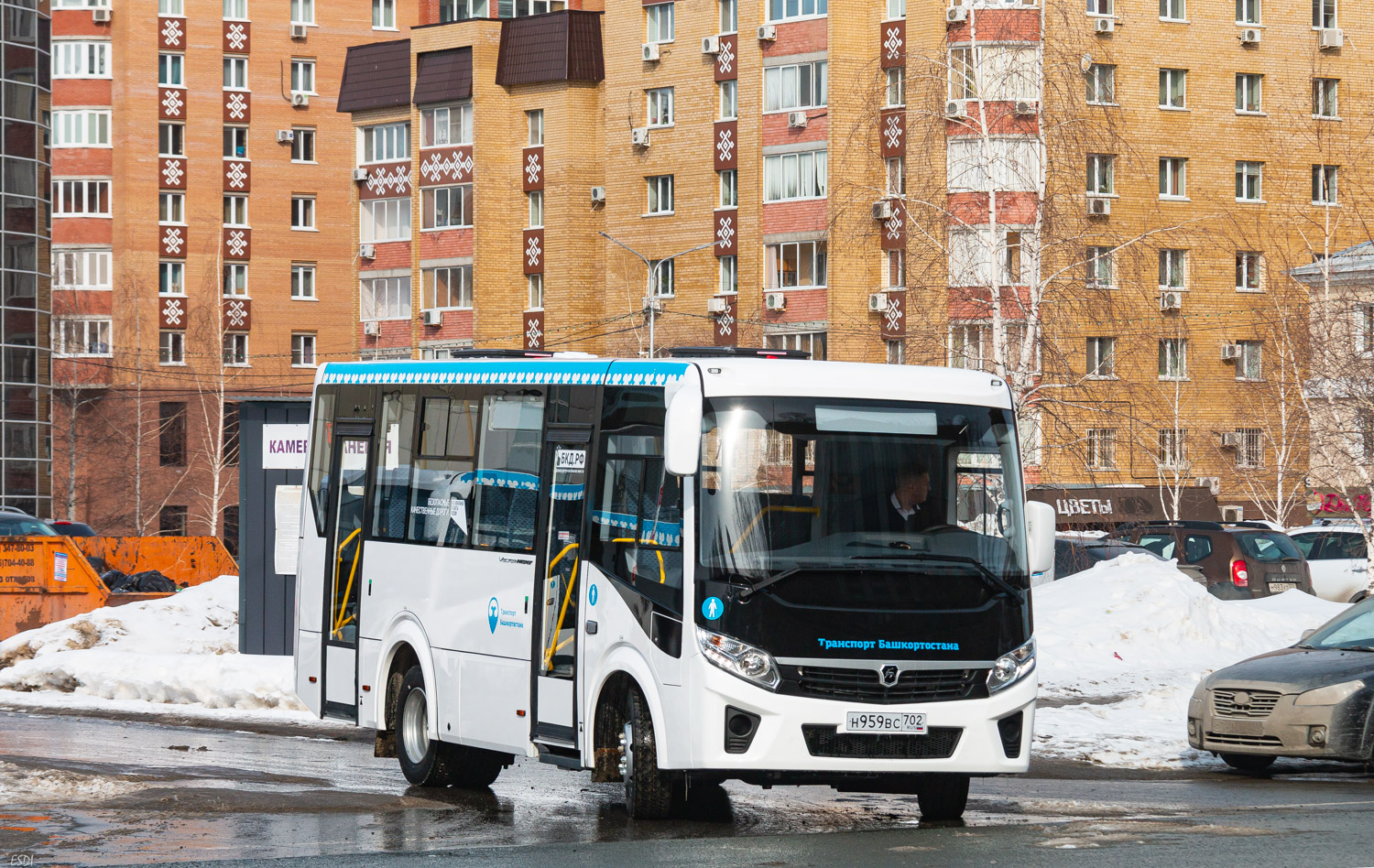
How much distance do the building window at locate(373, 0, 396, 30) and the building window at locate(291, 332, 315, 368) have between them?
12942 millimetres

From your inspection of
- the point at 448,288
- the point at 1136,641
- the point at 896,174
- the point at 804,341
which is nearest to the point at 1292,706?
the point at 1136,641

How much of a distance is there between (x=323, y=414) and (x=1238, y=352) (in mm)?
51429

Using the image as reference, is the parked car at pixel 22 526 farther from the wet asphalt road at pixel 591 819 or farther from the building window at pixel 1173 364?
the building window at pixel 1173 364

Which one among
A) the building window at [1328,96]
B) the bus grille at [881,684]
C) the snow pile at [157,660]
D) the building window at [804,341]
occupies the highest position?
the building window at [1328,96]

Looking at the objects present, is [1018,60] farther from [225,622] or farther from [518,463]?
[518,463]

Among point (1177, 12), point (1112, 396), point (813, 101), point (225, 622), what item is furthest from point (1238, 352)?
point (225, 622)

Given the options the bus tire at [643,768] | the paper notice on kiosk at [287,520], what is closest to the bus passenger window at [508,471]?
the bus tire at [643,768]

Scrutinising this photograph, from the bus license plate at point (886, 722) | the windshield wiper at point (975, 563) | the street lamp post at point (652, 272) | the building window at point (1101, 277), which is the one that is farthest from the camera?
the street lamp post at point (652, 272)

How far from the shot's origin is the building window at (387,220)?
7356cm

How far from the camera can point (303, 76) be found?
78.8m

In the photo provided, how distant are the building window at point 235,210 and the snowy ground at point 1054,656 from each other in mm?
52884

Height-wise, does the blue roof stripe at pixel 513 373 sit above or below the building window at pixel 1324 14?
below

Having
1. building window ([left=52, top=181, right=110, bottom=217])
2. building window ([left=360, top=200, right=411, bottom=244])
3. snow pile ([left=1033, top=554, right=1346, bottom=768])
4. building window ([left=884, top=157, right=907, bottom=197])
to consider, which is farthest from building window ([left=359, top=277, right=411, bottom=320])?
snow pile ([left=1033, top=554, right=1346, bottom=768])

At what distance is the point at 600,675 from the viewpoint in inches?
445
